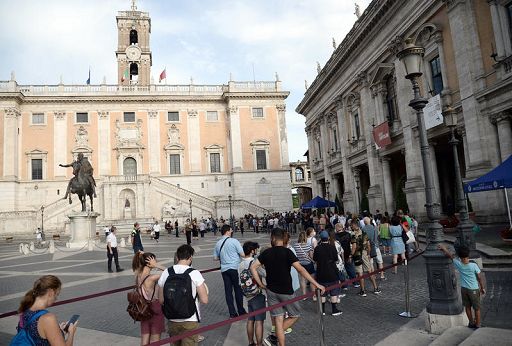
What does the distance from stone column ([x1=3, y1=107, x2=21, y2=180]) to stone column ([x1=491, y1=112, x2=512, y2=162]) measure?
44.7 meters

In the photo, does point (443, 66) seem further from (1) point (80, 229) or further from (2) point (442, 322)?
(1) point (80, 229)

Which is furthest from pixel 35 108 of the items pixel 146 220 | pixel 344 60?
pixel 344 60

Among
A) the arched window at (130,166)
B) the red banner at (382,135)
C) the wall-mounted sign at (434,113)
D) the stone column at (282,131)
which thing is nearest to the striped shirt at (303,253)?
the wall-mounted sign at (434,113)

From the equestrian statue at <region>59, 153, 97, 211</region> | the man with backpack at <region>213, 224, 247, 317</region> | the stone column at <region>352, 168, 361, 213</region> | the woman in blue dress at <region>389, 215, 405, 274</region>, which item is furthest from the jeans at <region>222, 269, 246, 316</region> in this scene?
the stone column at <region>352, 168, 361, 213</region>

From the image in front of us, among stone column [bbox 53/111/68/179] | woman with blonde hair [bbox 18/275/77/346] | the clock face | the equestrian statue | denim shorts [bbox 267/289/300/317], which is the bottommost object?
denim shorts [bbox 267/289/300/317]

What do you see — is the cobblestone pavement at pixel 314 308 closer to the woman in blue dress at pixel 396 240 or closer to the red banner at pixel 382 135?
the woman in blue dress at pixel 396 240

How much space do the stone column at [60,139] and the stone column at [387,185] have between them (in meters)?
36.2

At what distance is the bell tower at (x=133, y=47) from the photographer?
51188 mm

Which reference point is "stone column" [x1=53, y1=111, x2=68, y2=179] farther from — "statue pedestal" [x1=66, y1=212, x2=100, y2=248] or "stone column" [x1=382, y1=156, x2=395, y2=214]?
"stone column" [x1=382, y1=156, x2=395, y2=214]

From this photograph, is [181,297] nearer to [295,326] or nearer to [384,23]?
[295,326]

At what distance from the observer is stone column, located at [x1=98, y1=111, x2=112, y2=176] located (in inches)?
1706

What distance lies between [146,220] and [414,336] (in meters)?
34.1

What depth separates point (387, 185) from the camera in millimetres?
22906

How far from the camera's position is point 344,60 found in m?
26.8
